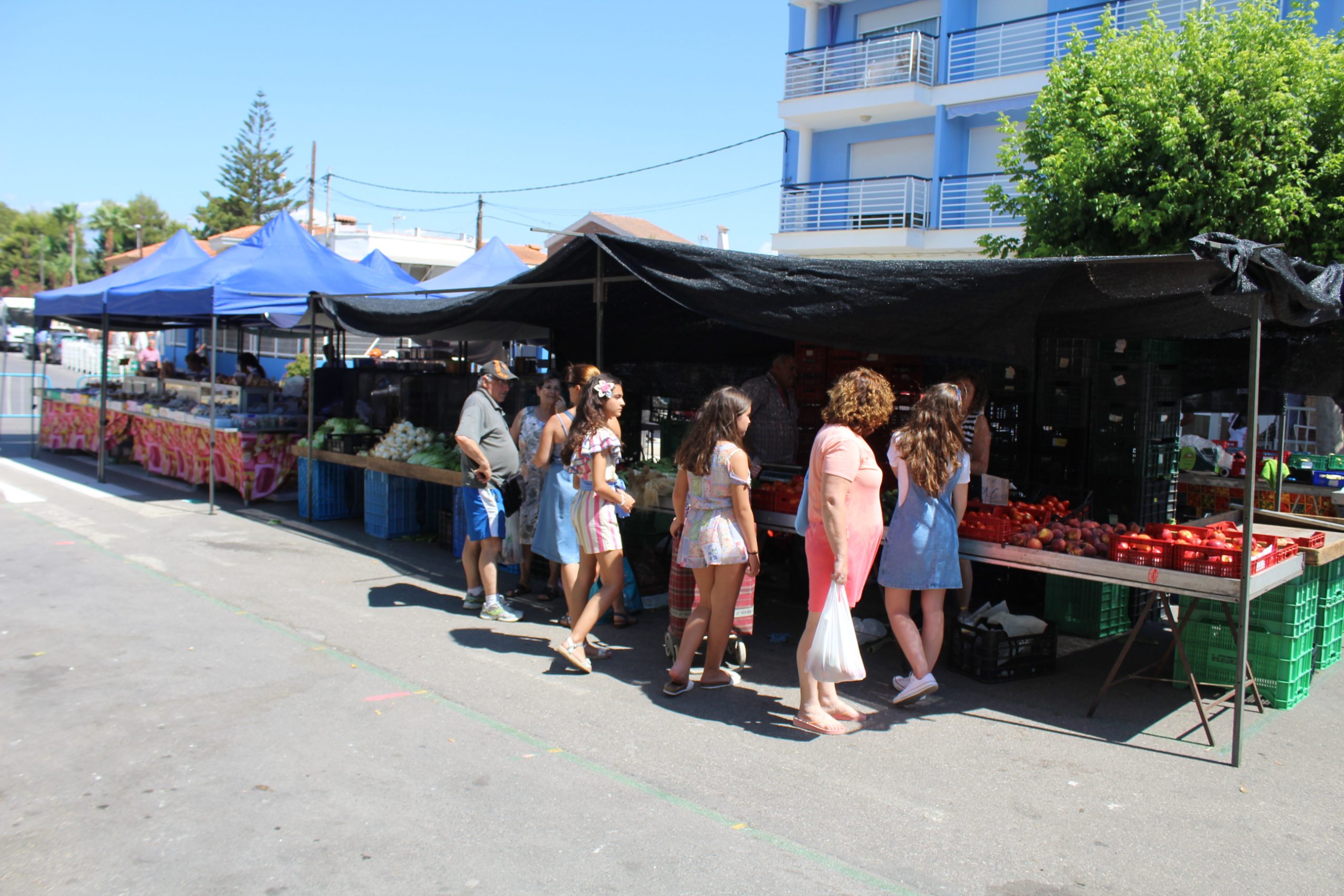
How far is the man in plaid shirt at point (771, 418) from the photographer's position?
25.7 ft

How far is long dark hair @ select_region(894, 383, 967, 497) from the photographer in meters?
5.38

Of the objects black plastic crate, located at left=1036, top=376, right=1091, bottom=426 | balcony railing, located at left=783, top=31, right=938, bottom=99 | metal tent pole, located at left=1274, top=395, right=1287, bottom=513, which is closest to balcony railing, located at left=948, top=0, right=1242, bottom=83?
balcony railing, located at left=783, top=31, right=938, bottom=99

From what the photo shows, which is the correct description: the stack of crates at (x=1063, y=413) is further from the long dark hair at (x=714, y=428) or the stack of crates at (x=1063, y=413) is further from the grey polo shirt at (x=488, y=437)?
the grey polo shirt at (x=488, y=437)

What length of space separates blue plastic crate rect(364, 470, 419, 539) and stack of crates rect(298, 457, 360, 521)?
82cm

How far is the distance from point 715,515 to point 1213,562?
2577mm

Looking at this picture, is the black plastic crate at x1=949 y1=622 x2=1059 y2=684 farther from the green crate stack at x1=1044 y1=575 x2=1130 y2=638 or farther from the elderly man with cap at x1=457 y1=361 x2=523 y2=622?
the elderly man with cap at x1=457 y1=361 x2=523 y2=622

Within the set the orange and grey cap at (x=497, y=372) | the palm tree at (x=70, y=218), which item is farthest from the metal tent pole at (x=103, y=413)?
the palm tree at (x=70, y=218)

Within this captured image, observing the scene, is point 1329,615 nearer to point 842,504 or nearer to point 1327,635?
point 1327,635

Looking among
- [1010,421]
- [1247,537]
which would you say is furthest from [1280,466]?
[1247,537]

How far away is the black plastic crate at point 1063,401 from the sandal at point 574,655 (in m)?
4.34

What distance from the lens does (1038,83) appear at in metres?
19.2

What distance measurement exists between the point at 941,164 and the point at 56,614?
18.8m

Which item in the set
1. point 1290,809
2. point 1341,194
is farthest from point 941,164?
point 1290,809

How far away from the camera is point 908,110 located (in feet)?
69.6
